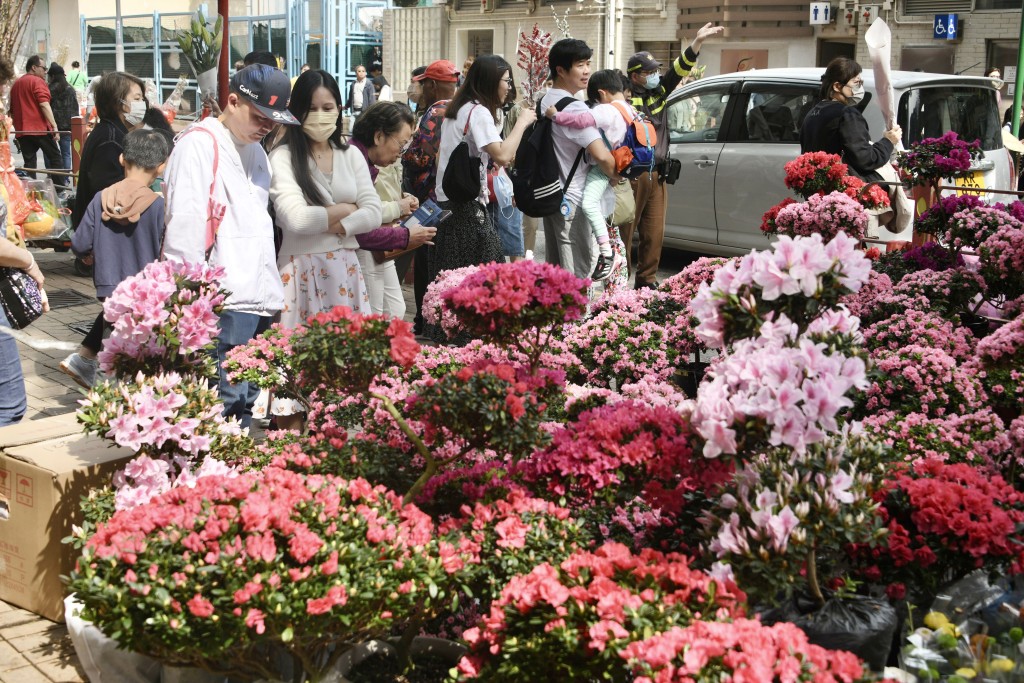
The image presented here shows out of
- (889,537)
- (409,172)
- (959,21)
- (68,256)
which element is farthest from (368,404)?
(959,21)

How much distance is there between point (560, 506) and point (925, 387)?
1926mm

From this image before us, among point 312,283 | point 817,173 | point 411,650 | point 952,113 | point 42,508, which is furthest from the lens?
point 952,113

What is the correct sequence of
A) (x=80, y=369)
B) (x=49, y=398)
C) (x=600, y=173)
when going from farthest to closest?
(x=600, y=173)
(x=49, y=398)
(x=80, y=369)

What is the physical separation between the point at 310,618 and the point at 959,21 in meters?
21.9

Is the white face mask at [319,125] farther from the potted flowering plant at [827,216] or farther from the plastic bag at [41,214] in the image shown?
the plastic bag at [41,214]

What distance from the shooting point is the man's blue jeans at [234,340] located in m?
4.83

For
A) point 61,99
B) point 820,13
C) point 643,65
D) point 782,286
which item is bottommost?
point 782,286

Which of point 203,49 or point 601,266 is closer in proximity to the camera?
point 601,266

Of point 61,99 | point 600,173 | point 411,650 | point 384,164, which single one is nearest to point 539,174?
point 600,173

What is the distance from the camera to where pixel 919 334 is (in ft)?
16.1

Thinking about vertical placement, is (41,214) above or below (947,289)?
below

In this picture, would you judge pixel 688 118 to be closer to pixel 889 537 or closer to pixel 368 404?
pixel 368 404

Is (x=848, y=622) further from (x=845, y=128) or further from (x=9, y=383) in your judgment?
(x=845, y=128)

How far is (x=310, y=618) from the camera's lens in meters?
2.63
